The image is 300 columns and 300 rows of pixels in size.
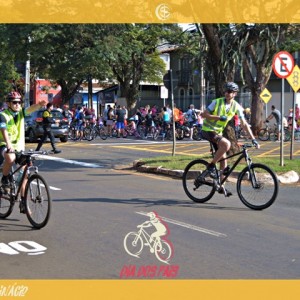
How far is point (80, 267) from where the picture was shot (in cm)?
548

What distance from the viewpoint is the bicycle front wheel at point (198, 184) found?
30.1 feet

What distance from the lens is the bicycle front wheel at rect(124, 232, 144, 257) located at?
609cm

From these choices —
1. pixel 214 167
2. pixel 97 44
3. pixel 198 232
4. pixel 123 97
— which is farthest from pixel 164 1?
pixel 123 97

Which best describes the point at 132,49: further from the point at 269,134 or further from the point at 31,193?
the point at 31,193

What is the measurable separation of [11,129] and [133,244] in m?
2.50

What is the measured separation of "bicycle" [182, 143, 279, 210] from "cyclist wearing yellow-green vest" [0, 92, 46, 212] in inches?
122

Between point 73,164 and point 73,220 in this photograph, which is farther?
point 73,164

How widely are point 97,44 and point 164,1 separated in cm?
2039

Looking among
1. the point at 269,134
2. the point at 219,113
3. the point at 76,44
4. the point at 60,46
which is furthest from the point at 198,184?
the point at 60,46

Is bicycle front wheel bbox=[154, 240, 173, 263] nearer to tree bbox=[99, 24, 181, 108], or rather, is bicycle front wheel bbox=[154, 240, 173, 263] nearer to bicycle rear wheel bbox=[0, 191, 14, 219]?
bicycle rear wheel bbox=[0, 191, 14, 219]

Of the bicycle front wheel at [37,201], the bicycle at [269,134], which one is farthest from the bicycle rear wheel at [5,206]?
the bicycle at [269,134]

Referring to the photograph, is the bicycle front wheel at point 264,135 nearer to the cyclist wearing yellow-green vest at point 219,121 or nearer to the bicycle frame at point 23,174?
the cyclist wearing yellow-green vest at point 219,121
